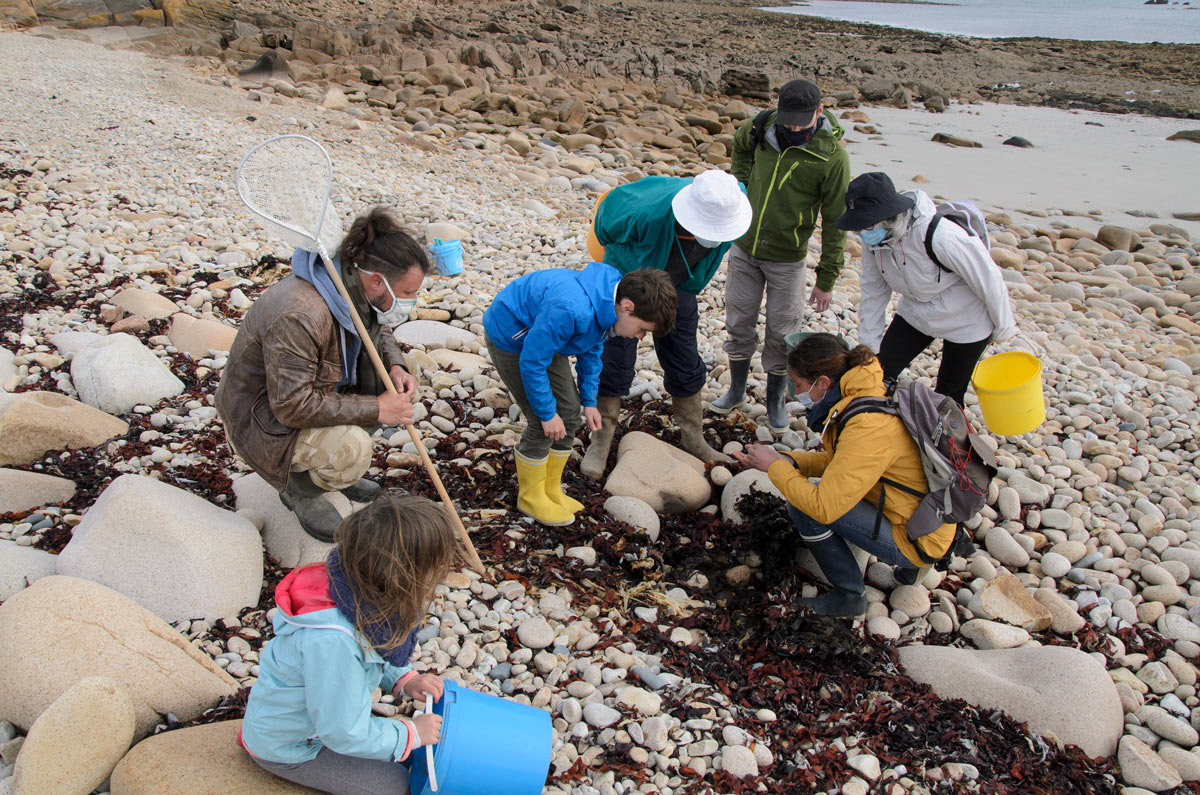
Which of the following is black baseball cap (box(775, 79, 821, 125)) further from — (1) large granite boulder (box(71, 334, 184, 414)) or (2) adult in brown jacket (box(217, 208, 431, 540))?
(1) large granite boulder (box(71, 334, 184, 414))

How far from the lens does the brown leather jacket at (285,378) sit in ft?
9.84

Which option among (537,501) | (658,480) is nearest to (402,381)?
(537,501)

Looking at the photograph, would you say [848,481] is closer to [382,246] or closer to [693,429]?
[693,429]

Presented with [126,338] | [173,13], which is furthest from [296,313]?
[173,13]

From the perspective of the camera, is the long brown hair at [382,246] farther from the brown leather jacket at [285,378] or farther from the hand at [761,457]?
the hand at [761,457]

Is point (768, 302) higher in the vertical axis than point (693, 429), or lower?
higher

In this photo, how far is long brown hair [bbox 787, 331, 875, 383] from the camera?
3.37 metres

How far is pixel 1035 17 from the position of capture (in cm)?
4272

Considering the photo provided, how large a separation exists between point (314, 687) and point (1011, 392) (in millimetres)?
3403

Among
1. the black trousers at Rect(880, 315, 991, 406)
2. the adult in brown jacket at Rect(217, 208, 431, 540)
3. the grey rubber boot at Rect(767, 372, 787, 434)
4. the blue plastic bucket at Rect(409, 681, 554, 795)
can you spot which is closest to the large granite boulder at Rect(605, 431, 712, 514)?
the grey rubber boot at Rect(767, 372, 787, 434)

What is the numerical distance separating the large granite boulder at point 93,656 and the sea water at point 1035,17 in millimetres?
38421

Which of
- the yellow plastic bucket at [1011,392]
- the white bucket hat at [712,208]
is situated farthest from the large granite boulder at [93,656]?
the yellow plastic bucket at [1011,392]

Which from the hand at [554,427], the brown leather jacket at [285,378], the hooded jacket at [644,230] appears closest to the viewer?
the brown leather jacket at [285,378]

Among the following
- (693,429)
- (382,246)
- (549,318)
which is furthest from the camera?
(693,429)
